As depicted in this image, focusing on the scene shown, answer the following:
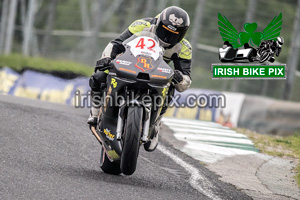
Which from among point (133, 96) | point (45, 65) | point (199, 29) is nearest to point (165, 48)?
point (133, 96)

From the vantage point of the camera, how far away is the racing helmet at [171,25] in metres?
6.66

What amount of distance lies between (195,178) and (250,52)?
7.51 m

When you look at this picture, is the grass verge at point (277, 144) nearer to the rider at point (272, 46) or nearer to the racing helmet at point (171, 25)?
the rider at point (272, 46)

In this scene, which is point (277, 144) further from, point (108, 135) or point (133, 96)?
point (133, 96)

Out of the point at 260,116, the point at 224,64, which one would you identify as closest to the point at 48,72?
the point at 224,64

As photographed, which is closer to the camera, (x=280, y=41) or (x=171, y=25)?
(x=171, y=25)

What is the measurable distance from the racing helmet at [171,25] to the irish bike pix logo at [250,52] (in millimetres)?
7905

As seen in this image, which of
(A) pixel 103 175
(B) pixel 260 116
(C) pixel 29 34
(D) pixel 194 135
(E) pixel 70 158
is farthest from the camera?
(C) pixel 29 34

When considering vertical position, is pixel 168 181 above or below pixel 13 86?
above

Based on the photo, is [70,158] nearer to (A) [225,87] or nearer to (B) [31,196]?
(B) [31,196]

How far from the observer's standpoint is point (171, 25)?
21.9 feet

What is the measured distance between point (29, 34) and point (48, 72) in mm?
10219

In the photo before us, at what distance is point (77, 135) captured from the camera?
29.8 feet

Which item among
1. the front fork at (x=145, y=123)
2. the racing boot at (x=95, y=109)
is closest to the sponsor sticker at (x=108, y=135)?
the front fork at (x=145, y=123)
